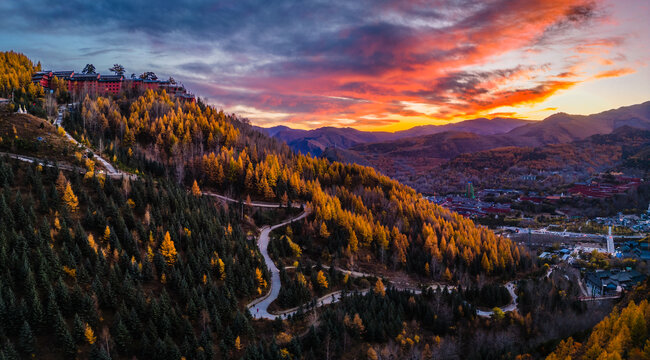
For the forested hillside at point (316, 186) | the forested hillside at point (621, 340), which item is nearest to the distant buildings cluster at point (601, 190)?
the forested hillside at point (316, 186)

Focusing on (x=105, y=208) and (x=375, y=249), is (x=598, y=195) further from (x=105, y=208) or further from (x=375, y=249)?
(x=105, y=208)

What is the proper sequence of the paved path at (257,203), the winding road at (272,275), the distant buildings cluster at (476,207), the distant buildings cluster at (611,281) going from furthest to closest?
the distant buildings cluster at (476,207) → the paved path at (257,203) → the distant buildings cluster at (611,281) → the winding road at (272,275)

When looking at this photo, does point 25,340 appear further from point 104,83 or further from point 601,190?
point 601,190

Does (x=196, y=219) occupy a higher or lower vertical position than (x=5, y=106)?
lower

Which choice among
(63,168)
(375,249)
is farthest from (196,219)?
(375,249)

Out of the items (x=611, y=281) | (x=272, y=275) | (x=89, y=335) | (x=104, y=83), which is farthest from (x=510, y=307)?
(x=104, y=83)

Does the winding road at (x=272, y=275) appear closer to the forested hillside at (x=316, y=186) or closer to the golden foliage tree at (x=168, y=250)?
the forested hillside at (x=316, y=186)
